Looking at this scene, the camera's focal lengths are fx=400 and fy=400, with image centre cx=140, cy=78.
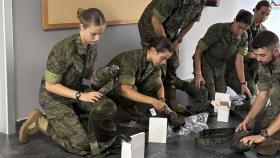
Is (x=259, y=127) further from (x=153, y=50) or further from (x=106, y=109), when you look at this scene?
(x=106, y=109)

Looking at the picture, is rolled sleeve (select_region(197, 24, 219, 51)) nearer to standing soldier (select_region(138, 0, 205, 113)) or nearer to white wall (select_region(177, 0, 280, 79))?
standing soldier (select_region(138, 0, 205, 113))

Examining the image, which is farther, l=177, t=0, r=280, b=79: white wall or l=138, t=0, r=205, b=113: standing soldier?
l=177, t=0, r=280, b=79: white wall

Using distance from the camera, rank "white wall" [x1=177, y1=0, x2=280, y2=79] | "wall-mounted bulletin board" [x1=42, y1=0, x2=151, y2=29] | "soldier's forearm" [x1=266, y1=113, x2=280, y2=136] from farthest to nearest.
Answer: "white wall" [x1=177, y1=0, x2=280, y2=79]
"wall-mounted bulletin board" [x1=42, y1=0, x2=151, y2=29]
"soldier's forearm" [x1=266, y1=113, x2=280, y2=136]

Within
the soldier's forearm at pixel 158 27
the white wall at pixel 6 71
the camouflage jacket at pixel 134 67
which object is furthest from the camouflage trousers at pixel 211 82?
the white wall at pixel 6 71

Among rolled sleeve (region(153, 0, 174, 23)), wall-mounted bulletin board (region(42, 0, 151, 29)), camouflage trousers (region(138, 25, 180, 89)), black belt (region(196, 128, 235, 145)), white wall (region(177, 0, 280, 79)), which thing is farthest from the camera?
white wall (region(177, 0, 280, 79))

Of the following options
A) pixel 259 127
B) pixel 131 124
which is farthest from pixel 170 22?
pixel 259 127

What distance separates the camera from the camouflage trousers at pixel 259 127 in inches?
105

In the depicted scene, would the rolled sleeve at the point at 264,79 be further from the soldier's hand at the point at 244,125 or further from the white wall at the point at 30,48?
the white wall at the point at 30,48

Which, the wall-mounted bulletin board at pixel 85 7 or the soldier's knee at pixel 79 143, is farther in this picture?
the wall-mounted bulletin board at pixel 85 7

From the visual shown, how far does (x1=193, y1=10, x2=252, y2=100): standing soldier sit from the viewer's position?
3.76 m

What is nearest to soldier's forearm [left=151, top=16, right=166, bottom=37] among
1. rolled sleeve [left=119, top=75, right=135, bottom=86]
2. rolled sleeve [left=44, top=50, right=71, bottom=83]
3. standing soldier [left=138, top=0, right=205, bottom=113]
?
standing soldier [left=138, top=0, right=205, bottom=113]

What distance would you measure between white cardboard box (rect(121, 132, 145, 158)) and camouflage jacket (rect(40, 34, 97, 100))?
571mm

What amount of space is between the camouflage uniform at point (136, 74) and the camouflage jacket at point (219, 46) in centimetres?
94

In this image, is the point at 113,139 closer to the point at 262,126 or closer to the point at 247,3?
the point at 262,126
